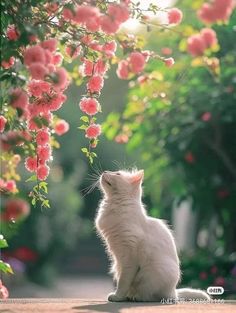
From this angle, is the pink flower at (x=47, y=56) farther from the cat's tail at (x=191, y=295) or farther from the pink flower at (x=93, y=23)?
the cat's tail at (x=191, y=295)

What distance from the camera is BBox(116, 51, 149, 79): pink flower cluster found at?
4441 millimetres

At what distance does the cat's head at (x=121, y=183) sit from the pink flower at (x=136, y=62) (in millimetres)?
1314

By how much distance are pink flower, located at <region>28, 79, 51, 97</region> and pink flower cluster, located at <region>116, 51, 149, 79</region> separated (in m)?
0.44

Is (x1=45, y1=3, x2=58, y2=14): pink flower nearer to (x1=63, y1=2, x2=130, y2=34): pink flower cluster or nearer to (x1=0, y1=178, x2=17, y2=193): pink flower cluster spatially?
(x1=63, y1=2, x2=130, y2=34): pink flower cluster

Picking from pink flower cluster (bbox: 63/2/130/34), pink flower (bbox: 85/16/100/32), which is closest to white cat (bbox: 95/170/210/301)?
pink flower (bbox: 85/16/100/32)

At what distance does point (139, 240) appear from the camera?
531 cm

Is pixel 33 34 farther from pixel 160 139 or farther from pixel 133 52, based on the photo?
pixel 160 139

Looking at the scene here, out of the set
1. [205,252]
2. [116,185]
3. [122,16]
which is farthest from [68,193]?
[122,16]

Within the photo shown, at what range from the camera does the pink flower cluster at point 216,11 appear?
365 cm

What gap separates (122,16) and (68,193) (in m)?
15.8


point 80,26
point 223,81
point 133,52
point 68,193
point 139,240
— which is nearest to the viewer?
point 133,52

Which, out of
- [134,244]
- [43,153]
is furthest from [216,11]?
[134,244]

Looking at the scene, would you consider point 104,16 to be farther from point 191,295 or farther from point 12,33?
point 191,295

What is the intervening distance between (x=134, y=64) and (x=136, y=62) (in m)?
0.02
